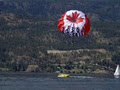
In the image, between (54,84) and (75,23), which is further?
(54,84)

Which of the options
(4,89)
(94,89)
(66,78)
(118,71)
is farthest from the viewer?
(118,71)

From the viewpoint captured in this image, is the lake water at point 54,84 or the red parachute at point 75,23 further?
the lake water at point 54,84

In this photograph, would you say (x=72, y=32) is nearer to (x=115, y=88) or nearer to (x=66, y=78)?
(x=115, y=88)

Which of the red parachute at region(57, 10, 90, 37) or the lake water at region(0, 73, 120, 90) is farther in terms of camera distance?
the lake water at region(0, 73, 120, 90)

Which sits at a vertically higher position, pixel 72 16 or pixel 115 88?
pixel 72 16

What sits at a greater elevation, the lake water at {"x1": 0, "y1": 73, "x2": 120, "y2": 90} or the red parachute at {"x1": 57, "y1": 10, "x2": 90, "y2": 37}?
the red parachute at {"x1": 57, "y1": 10, "x2": 90, "y2": 37}

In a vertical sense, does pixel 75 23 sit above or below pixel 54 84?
above

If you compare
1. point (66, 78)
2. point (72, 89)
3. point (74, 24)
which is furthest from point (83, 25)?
point (66, 78)

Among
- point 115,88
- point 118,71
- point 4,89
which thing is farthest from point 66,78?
point 4,89

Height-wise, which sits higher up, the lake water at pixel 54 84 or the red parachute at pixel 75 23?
the red parachute at pixel 75 23

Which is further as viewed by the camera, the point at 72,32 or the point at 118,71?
the point at 118,71

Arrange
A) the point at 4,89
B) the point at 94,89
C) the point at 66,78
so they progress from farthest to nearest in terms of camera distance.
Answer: the point at 66,78 → the point at 94,89 → the point at 4,89
